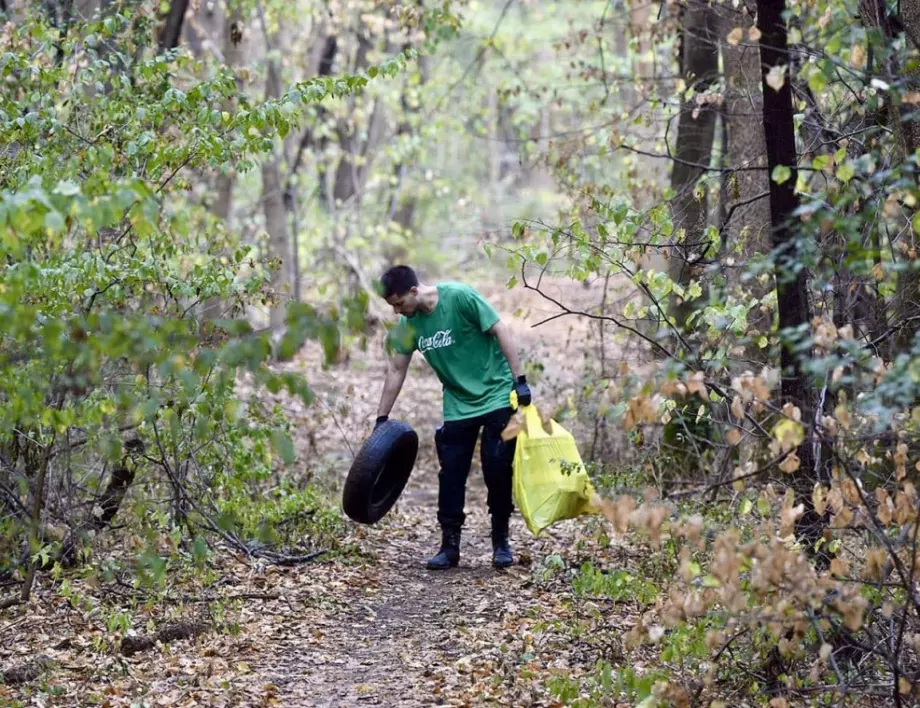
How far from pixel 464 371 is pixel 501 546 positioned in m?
1.26

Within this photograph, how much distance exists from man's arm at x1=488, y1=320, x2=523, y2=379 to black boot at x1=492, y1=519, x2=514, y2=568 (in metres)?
1.11

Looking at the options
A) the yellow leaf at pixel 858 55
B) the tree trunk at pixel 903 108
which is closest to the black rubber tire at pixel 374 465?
the tree trunk at pixel 903 108

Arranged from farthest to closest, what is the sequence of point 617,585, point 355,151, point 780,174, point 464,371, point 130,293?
point 355,151, point 464,371, point 130,293, point 617,585, point 780,174

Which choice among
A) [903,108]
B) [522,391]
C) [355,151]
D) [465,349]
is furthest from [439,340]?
[355,151]

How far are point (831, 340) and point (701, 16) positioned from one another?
603 centimetres

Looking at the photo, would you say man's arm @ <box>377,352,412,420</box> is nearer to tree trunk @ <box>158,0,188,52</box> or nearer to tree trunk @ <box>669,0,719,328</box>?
Result: tree trunk @ <box>669,0,719,328</box>

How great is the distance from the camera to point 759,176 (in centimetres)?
824

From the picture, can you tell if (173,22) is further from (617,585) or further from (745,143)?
(617,585)

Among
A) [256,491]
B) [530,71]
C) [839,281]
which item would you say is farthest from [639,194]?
[530,71]

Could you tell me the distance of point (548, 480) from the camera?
21.2ft

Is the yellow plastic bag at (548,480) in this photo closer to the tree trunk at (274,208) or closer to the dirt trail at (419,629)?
the dirt trail at (419,629)

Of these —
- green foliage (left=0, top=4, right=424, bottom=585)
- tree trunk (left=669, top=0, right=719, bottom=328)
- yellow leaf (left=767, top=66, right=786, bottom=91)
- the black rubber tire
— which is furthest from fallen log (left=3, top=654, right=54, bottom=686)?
tree trunk (left=669, top=0, right=719, bottom=328)

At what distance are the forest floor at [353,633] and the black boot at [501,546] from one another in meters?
0.10

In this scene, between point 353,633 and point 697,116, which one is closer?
point 353,633
